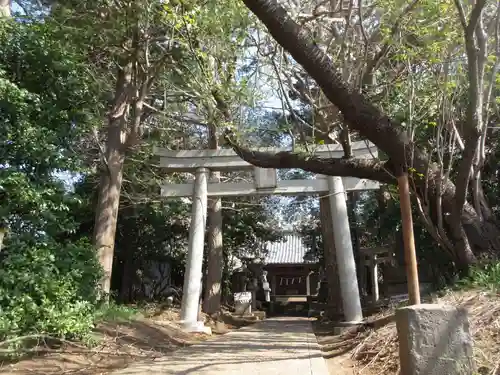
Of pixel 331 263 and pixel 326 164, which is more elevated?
pixel 326 164

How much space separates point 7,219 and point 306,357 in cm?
401

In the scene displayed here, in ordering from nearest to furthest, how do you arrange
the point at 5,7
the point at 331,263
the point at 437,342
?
the point at 437,342
the point at 5,7
the point at 331,263

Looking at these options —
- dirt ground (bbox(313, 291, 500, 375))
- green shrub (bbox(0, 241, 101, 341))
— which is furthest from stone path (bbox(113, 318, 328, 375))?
green shrub (bbox(0, 241, 101, 341))

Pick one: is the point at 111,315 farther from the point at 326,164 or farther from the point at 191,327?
the point at 326,164

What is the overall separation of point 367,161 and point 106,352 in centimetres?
431

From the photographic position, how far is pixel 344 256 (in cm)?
938

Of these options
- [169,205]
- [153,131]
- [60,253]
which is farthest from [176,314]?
[60,253]

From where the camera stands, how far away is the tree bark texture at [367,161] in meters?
4.64

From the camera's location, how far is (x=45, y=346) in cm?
504

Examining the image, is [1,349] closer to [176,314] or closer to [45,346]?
[45,346]

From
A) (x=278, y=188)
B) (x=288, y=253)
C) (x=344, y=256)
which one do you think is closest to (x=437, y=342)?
(x=344, y=256)

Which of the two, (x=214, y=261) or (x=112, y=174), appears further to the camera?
(x=214, y=261)

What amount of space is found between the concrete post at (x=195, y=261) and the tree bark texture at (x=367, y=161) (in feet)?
11.7

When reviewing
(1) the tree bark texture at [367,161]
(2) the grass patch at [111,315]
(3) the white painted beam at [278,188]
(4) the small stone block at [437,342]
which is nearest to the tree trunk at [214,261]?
(3) the white painted beam at [278,188]
